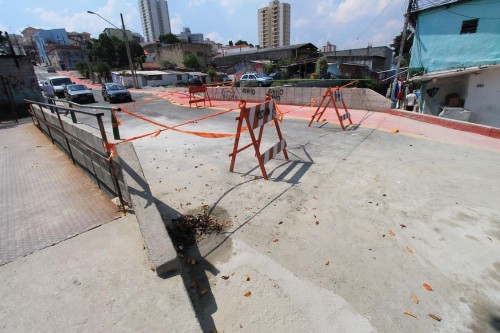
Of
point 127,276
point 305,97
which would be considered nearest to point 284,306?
point 127,276

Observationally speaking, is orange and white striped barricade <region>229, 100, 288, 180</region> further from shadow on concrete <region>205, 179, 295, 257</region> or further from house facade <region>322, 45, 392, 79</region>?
house facade <region>322, 45, 392, 79</region>

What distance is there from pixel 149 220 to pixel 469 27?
1894 cm

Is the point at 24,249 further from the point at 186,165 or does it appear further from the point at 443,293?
the point at 443,293

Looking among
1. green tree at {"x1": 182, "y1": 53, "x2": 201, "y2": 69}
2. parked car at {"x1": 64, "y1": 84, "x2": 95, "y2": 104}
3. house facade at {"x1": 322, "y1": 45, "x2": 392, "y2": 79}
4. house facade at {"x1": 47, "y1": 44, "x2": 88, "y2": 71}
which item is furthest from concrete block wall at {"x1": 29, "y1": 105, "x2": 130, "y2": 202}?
house facade at {"x1": 47, "y1": 44, "x2": 88, "y2": 71}

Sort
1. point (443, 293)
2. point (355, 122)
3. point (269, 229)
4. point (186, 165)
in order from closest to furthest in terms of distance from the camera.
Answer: point (443, 293)
point (269, 229)
point (186, 165)
point (355, 122)

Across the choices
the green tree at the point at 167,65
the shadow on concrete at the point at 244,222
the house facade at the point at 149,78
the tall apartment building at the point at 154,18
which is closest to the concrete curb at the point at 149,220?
Answer: the shadow on concrete at the point at 244,222

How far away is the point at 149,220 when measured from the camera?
297 cm

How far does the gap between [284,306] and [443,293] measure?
1.62m

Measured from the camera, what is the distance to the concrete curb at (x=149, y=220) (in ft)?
8.18

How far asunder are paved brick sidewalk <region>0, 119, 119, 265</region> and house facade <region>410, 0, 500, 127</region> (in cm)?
1675

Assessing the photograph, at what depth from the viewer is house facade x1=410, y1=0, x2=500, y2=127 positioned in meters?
13.2

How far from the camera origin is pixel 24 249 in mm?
3041

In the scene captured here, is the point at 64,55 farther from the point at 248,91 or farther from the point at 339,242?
the point at 339,242

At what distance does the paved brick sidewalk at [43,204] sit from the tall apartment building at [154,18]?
592ft
